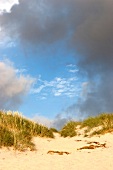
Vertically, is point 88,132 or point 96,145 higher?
point 88,132

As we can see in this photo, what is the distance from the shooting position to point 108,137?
2178 cm

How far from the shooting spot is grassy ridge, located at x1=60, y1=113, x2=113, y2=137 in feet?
83.4

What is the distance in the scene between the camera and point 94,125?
27.4 metres

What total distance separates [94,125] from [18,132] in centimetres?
1048

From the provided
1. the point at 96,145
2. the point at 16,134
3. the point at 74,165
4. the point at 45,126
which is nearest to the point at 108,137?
the point at 96,145

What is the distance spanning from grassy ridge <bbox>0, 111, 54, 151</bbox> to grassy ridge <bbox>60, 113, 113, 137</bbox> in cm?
394

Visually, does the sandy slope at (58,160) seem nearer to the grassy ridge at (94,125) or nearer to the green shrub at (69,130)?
the grassy ridge at (94,125)

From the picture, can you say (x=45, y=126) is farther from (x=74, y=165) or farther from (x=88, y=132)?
(x=74, y=165)

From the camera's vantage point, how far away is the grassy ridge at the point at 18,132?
54.0ft

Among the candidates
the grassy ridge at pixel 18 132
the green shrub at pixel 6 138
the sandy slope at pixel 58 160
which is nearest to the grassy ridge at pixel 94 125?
→ the grassy ridge at pixel 18 132

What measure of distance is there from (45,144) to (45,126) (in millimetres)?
6056

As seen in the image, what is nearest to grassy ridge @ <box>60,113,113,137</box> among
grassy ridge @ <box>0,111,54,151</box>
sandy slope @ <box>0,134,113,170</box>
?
grassy ridge @ <box>0,111,54,151</box>

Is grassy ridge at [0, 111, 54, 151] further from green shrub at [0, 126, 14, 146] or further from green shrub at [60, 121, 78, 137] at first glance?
green shrub at [60, 121, 78, 137]

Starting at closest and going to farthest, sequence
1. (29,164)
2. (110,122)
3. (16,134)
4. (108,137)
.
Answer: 1. (29,164)
2. (16,134)
3. (108,137)
4. (110,122)
